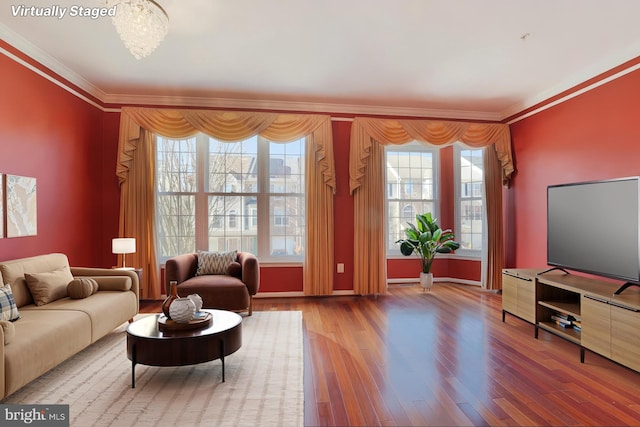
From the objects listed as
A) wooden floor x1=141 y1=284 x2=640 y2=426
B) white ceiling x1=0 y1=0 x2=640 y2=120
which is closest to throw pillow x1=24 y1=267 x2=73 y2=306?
white ceiling x1=0 y1=0 x2=640 y2=120

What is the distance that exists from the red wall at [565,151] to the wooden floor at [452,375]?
145 cm

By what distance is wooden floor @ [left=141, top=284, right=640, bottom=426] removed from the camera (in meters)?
2.09

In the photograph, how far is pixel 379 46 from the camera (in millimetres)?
3344

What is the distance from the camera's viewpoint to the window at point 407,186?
20.2 feet

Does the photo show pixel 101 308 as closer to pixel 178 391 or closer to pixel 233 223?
pixel 178 391

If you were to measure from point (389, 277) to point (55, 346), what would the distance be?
15.4 feet

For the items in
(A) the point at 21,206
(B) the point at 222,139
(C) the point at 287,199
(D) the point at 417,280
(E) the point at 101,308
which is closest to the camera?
(E) the point at 101,308

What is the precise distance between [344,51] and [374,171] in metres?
2.03

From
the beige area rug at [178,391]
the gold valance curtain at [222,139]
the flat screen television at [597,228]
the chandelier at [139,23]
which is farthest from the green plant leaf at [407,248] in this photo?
the chandelier at [139,23]

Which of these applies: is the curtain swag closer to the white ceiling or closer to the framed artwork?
the white ceiling

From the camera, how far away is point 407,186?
6195mm

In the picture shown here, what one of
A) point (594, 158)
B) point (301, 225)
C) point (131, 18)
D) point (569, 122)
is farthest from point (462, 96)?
point (131, 18)

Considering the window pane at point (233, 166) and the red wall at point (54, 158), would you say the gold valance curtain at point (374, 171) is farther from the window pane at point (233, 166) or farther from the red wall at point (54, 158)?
the red wall at point (54, 158)

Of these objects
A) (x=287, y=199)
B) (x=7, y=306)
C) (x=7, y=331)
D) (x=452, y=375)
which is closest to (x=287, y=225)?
(x=287, y=199)
